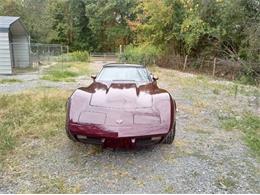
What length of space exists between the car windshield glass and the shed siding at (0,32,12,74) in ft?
34.1

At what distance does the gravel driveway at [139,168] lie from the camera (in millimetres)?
3531

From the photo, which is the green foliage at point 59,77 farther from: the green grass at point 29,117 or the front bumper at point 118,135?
the front bumper at point 118,135

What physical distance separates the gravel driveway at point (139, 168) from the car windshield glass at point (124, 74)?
4.13 ft

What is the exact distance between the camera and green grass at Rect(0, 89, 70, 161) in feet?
17.0

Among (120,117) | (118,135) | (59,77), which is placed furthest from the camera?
(59,77)

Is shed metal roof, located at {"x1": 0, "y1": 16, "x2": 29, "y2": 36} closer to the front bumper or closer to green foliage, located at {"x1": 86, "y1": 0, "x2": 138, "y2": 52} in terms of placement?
the front bumper

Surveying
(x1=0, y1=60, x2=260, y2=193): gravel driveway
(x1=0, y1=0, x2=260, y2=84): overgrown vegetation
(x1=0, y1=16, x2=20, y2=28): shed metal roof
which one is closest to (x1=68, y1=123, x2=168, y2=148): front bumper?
(x1=0, y1=60, x2=260, y2=193): gravel driveway

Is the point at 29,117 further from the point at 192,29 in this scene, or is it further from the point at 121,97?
the point at 192,29

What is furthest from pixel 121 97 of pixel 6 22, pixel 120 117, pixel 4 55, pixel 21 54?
pixel 21 54

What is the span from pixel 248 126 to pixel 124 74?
2.73 meters

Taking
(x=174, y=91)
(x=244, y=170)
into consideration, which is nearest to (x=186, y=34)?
(x=174, y=91)

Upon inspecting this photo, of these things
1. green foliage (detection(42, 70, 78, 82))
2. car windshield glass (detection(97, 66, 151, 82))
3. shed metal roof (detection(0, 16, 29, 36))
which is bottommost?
green foliage (detection(42, 70, 78, 82))

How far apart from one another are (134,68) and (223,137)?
217cm

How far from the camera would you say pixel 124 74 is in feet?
19.4
